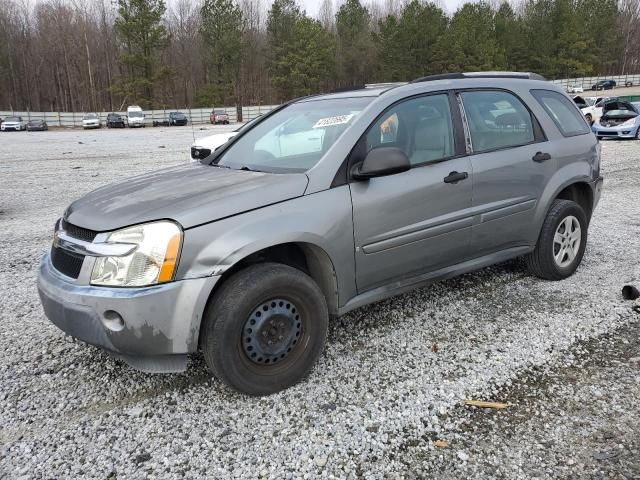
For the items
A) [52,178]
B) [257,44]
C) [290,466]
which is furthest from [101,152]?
[257,44]

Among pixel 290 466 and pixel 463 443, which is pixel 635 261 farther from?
pixel 290 466

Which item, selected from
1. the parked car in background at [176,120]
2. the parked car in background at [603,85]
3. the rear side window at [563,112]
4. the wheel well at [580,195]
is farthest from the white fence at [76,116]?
the wheel well at [580,195]

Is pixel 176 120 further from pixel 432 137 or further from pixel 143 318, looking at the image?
pixel 143 318

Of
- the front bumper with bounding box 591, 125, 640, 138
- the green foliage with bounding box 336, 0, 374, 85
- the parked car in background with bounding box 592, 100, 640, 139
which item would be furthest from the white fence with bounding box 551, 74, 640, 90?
the front bumper with bounding box 591, 125, 640, 138

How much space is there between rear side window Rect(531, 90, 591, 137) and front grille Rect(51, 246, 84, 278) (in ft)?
12.6

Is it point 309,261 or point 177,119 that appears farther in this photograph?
point 177,119

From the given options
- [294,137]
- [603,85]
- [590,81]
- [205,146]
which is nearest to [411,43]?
[603,85]

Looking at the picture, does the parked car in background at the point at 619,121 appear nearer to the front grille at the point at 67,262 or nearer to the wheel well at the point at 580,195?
the wheel well at the point at 580,195

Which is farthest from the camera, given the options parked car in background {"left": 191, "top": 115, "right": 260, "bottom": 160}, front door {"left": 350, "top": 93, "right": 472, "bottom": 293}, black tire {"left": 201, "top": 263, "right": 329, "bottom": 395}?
parked car in background {"left": 191, "top": 115, "right": 260, "bottom": 160}

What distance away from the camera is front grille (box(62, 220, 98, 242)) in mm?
2842

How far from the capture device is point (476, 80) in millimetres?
4172

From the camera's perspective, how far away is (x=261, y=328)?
2928mm

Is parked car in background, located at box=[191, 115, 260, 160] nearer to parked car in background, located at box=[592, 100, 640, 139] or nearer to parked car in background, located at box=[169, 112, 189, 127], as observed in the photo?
parked car in background, located at box=[592, 100, 640, 139]

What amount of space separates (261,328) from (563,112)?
11.5ft
